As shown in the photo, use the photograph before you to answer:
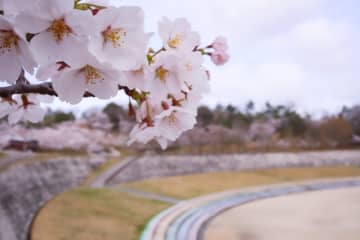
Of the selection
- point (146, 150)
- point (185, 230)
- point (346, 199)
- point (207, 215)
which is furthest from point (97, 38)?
point (146, 150)

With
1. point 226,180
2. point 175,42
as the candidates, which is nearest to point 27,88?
point 175,42

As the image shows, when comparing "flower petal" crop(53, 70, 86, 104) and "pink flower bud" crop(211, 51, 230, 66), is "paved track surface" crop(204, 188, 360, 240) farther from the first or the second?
"flower petal" crop(53, 70, 86, 104)

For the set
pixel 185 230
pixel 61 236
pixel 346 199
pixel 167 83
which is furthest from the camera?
pixel 346 199

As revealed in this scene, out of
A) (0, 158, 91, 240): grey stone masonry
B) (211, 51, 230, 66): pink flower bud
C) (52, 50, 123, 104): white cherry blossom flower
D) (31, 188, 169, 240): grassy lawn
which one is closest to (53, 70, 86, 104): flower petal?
(52, 50, 123, 104): white cherry blossom flower

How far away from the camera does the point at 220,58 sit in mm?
814

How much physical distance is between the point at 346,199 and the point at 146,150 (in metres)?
9.90

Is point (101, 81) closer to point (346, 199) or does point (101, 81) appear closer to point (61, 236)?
point (61, 236)

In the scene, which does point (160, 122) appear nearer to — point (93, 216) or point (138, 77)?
point (138, 77)

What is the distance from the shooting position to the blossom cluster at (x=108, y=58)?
0.48 metres

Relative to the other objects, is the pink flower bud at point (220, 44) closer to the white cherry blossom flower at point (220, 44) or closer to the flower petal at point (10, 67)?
the white cherry blossom flower at point (220, 44)

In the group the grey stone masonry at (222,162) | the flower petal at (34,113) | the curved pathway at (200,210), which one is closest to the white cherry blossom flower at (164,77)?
the flower petal at (34,113)

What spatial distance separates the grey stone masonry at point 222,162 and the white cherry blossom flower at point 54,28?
15843 mm

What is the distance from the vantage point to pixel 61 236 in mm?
7953

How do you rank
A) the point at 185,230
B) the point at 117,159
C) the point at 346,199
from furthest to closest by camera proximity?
the point at 117,159 → the point at 346,199 → the point at 185,230
